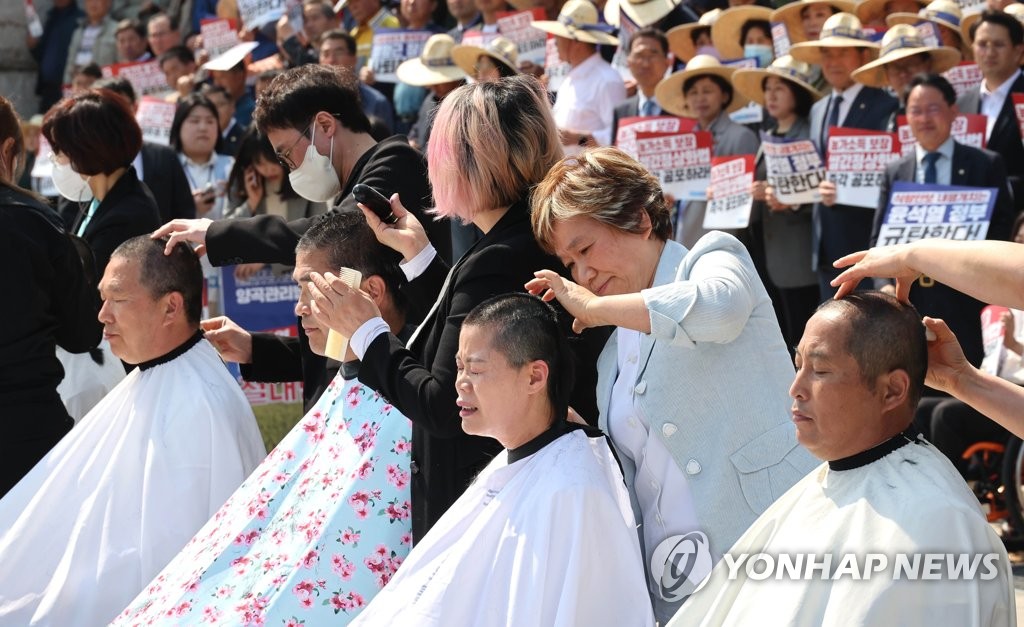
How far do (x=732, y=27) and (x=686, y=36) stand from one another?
45 cm

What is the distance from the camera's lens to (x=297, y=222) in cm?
474

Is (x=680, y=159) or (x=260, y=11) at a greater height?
(x=260, y=11)

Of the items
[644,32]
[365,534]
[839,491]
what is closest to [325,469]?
[365,534]

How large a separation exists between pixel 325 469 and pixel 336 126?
4.46ft

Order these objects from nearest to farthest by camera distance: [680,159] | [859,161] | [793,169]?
[859,161], [793,169], [680,159]

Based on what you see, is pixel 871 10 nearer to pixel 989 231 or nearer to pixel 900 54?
pixel 900 54

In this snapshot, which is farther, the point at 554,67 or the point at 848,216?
the point at 554,67

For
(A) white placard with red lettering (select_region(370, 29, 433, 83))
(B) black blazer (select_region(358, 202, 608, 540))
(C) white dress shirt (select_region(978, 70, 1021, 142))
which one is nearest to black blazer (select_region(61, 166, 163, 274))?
(B) black blazer (select_region(358, 202, 608, 540))

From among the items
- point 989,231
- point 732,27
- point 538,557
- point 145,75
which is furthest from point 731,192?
point 145,75

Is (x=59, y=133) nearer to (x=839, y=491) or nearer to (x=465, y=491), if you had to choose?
(x=465, y=491)

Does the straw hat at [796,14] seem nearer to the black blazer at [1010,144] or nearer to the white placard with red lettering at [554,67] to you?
the white placard with red lettering at [554,67]

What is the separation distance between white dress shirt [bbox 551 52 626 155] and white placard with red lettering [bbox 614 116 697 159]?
3.86 feet

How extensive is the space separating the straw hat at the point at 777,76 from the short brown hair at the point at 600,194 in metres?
5.40

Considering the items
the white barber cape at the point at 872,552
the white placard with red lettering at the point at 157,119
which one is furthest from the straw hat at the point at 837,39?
the white barber cape at the point at 872,552
